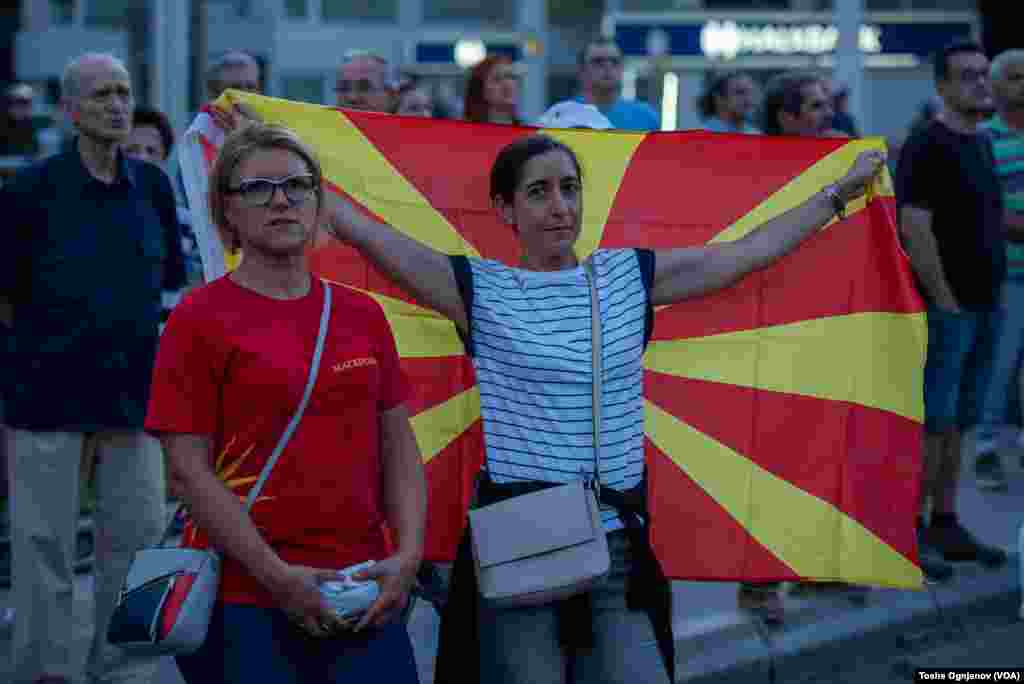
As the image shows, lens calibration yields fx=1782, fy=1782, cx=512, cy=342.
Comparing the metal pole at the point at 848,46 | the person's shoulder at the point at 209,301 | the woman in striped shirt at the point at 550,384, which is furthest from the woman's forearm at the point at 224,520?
the metal pole at the point at 848,46

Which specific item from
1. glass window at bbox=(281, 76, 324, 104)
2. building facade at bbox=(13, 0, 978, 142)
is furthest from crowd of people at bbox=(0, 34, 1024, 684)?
glass window at bbox=(281, 76, 324, 104)

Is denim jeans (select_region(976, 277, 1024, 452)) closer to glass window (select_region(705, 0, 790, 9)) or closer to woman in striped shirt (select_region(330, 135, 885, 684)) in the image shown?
woman in striped shirt (select_region(330, 135, 885, 684))

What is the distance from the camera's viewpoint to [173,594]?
134 inches

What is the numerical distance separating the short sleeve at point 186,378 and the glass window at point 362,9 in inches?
1156

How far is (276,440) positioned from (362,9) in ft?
98.1

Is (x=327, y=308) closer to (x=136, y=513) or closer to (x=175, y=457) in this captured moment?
(x=175, y=457)

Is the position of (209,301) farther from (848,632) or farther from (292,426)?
(848,632)

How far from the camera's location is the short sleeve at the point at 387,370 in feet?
12.0

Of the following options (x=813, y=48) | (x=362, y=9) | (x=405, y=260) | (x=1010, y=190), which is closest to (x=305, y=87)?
(x=362, y=9)

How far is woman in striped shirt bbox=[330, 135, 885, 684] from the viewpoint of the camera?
3932mm

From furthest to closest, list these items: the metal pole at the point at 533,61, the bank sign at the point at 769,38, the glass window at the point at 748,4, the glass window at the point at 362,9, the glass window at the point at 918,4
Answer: the glass window at the point at 362,9
the glass window at the point at 918,4
the glass window at the point at 748,4
the metal pole at the point at 533,61
the bank sign at the point at 769,38

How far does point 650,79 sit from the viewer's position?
26156 mm

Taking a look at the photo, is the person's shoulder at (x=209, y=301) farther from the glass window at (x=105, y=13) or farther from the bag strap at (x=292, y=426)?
the glass window at (x=105, y=13)

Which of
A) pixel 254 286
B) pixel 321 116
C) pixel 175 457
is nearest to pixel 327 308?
pixel 254 286
